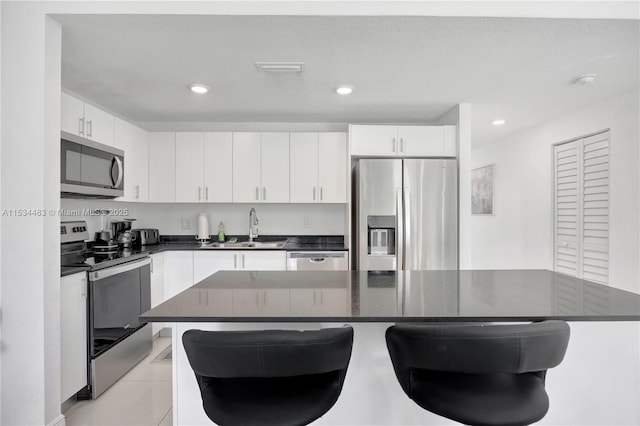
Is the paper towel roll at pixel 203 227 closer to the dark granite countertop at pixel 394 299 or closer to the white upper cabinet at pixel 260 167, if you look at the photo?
the white upper cabinet at pixel 260 167

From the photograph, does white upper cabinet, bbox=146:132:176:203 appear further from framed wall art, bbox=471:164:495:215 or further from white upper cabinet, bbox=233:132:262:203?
framed wall art, bbox=471:164:495:215

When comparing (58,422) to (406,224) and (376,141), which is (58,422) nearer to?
(406,224)

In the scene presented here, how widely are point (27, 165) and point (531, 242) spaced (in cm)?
478

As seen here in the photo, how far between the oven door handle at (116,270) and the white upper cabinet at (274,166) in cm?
130

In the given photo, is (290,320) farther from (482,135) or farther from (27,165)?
(482,135)

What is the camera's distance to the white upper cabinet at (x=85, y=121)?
7.81ft

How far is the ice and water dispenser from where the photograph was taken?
10.9ft

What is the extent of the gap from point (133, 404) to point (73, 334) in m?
0.58

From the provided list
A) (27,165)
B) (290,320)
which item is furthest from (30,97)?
(290,320)

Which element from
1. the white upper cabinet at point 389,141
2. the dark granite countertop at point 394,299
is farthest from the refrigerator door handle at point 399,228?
the dark granite countertop at point 394,299

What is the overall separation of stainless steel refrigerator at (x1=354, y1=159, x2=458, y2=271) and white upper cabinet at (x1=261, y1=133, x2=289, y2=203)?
0.86 m

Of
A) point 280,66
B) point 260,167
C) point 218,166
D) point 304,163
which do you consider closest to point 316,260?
point 304,163

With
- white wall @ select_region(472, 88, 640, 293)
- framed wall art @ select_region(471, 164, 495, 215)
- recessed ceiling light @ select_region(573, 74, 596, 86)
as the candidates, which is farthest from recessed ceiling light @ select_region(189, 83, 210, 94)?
framed wall art @ select_region(471, 164, 495, 215)

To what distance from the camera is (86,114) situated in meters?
2.59
